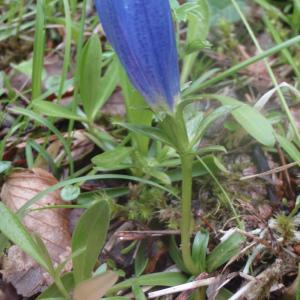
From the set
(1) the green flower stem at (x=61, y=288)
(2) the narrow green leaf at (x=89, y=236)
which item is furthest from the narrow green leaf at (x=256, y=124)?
(1) the green flower stem at (x=61, y=288)

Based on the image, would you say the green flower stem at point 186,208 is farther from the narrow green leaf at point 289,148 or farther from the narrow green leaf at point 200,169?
the narrow green leaf at point 289,148

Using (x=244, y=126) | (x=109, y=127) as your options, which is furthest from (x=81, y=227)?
(x=109, y=127)

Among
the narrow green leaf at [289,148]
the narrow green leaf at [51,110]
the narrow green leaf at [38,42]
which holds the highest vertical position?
the narrow green leaf at [38,42]

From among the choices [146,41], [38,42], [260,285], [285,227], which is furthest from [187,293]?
[38,42]

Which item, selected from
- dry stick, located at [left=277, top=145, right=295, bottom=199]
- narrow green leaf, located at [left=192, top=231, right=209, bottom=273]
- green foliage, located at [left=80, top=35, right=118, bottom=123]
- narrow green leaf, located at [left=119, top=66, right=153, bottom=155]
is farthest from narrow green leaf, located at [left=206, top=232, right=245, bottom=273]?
green foliage, located at [left=80, top=35, right=118, bottom=123]

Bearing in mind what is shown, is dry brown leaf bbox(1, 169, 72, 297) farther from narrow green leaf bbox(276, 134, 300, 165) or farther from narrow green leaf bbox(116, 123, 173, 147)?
narrow green leaf bbox(276, 134, 300, 165)

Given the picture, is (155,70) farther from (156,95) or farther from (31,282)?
(31,282)
